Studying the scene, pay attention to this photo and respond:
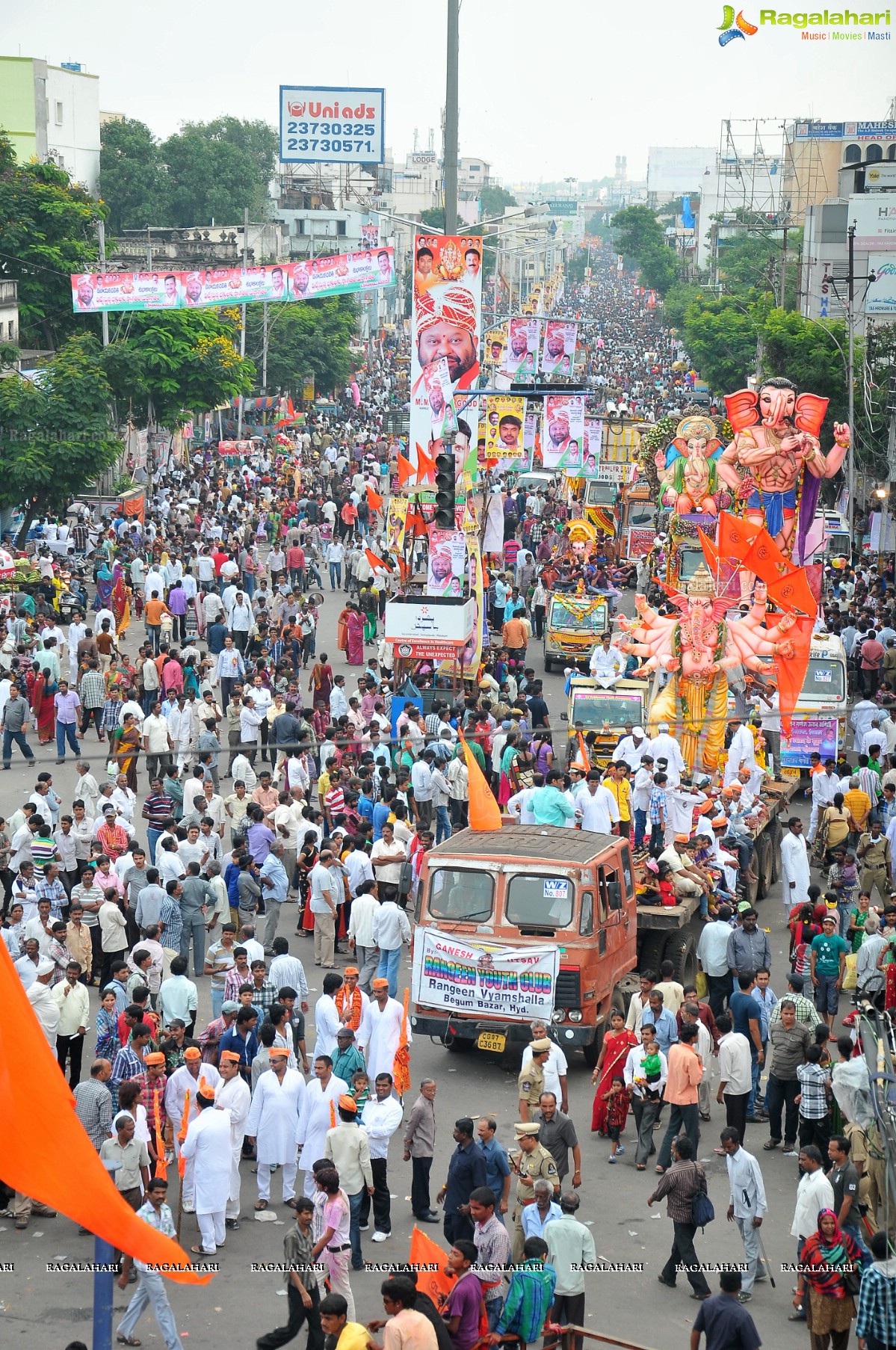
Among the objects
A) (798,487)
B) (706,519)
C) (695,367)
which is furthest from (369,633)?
(695,367)

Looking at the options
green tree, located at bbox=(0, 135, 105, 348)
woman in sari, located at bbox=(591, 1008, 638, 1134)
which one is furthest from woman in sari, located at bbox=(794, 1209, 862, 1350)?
green tree, located at bbox=(0, 135, 105, 348)

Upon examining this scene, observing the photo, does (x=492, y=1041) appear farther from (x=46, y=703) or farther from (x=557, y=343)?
(x=557, y=343)

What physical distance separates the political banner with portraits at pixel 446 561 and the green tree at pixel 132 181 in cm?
6884

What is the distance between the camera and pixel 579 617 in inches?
1133

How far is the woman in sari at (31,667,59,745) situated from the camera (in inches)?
886

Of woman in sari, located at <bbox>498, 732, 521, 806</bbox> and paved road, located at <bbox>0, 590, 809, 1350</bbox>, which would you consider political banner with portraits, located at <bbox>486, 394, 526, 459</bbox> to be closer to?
woman in sari, located at <bbox>498, 732, 521, 806</bbox>

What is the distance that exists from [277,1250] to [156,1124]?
3.55 ft

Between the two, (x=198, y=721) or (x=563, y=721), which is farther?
(x=563, y=721)

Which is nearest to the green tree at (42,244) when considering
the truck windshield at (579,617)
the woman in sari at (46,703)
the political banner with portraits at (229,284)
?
the political banner with portraits at (229,284)

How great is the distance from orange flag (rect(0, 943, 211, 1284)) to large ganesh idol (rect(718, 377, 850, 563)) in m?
17.3

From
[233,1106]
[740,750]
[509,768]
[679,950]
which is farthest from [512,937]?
[740,750]

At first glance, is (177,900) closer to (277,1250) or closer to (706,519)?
(277,1250)

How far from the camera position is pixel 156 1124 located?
1113 centimetres

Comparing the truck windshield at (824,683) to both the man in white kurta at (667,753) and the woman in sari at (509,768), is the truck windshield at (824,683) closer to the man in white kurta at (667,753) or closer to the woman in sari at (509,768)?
the man in white kurta at (667,753)
